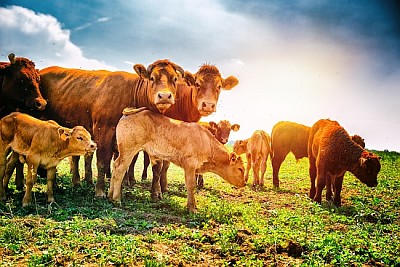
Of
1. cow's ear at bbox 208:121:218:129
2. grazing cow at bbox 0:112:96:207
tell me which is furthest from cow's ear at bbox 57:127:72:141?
cow's ear at bbox 208:121:218:129

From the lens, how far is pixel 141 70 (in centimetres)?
1058

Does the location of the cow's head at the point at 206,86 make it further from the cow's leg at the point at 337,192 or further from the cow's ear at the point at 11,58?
the cow's ear at the point at 11,58

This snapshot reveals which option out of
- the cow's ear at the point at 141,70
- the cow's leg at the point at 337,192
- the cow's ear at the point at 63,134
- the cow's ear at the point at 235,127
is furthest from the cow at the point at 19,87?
the cow's leg at the point at 337,192

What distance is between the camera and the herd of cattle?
957cm

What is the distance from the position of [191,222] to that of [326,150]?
240 inches

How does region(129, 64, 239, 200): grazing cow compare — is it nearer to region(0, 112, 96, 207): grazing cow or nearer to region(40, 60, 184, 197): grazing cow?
region(40, 60, 184, 197): grazing cow

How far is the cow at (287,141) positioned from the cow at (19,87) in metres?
10.3

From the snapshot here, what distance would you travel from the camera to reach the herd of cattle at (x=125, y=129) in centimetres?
957

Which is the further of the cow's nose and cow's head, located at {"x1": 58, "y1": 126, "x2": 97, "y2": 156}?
the cow's nose

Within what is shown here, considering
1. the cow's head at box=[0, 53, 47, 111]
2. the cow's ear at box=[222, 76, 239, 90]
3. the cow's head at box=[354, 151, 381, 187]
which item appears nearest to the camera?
the cow's head at box=[354, 151, 381, 187]

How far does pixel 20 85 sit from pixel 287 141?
11.4 metres

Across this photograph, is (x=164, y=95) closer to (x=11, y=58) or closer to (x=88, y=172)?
(x=88, y=172)

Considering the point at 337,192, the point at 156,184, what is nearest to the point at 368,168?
the point at 337,192

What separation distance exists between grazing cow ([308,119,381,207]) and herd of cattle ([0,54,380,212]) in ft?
0.10
